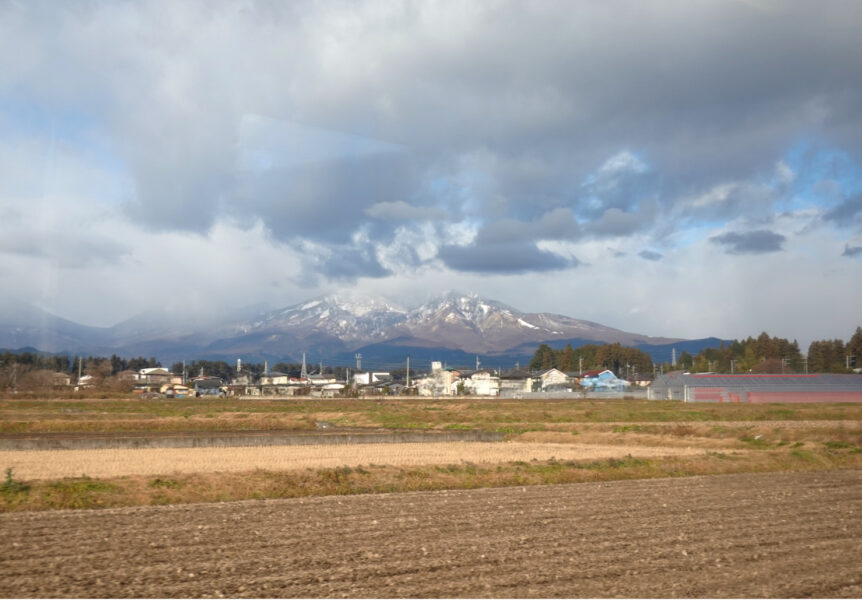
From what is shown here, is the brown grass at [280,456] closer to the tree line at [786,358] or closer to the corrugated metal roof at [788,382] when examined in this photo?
the corrugated metal roof at [788,382]

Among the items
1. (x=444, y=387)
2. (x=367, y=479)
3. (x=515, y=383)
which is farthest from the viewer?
(x=515, y=383)

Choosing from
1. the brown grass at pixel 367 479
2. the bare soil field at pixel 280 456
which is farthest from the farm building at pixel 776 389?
the brown grass at pixel 367 479

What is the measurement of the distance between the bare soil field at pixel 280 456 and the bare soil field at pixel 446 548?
6.84m

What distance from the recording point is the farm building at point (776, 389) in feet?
272

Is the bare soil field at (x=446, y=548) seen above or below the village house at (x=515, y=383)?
above

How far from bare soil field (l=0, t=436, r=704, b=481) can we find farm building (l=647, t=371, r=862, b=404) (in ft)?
180

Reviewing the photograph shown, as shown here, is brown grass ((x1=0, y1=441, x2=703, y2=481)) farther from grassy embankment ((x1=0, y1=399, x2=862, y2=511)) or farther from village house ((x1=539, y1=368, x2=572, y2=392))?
village house ((x1=539, y1=368, x2=572, y2=392))

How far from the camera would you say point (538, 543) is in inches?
516

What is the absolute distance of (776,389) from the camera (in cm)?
8356

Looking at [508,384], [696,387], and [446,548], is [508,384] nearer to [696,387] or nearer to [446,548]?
[696,387]

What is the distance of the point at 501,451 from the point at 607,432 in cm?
1380

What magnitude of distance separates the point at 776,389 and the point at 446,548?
82.3m

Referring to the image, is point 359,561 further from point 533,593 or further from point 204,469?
point 204,469

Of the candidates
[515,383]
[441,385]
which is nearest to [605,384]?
[515,383]
